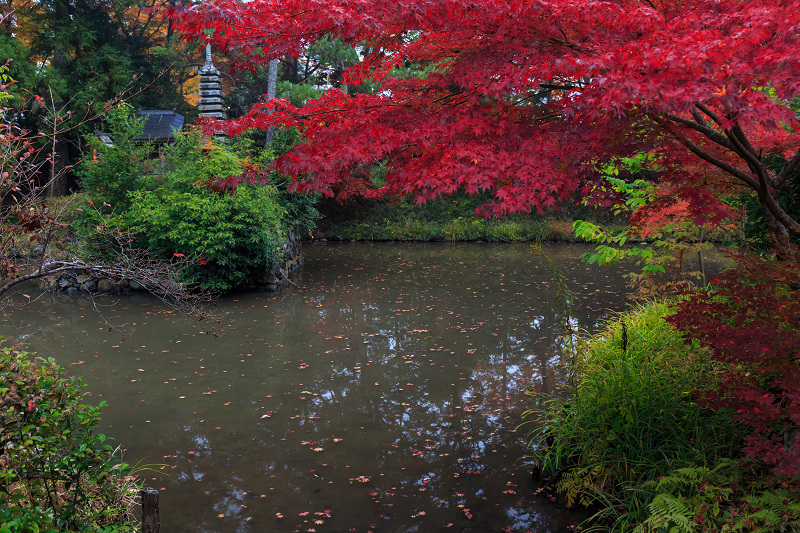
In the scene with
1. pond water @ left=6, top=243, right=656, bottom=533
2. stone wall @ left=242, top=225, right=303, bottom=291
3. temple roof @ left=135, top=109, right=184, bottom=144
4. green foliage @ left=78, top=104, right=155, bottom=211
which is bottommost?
pond water @ left=6, top=243, right=656, bottom=533

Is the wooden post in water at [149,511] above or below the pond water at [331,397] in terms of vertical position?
above

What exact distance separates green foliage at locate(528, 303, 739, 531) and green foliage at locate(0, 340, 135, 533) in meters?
2.85

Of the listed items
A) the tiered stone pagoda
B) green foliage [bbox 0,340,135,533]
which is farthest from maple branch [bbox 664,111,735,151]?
the tiered stone pagoda

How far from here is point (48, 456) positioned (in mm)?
2645

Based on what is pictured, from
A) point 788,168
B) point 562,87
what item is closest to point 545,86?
point 562,87

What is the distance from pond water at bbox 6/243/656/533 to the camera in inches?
152

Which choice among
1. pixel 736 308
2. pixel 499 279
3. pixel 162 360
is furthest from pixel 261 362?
pixel 499 279

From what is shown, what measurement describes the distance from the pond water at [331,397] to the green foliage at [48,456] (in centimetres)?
91

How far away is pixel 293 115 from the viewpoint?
420 centimetres

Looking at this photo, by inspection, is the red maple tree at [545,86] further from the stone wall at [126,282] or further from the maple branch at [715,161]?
the stone wall at [126,282]

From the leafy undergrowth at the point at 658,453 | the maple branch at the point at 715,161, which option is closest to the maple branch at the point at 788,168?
the maple branch at the point at 715,161

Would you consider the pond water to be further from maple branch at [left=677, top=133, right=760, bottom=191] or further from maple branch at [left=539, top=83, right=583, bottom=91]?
maple branch at [left=539, top=83, right=583, bottom=91]

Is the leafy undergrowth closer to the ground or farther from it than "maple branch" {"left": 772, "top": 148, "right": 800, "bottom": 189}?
closer to the ground

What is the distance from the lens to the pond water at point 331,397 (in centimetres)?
386
